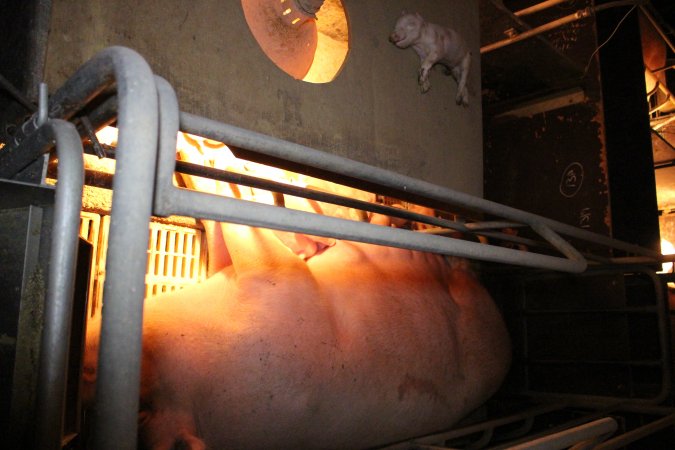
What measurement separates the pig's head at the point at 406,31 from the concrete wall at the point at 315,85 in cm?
3

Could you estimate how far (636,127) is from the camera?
104 inches

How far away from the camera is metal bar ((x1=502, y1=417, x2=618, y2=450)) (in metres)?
1.07

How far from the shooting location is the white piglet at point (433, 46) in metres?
1.64

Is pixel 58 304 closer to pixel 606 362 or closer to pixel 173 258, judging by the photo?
pixel 173 258

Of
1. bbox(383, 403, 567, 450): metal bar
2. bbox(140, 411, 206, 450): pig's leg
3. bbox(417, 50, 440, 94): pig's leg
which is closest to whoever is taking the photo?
bbox(140, 411, 206, 450): pig's leg

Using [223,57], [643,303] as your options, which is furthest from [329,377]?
[643,303]

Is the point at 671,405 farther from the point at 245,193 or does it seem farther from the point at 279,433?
the point at 245,193

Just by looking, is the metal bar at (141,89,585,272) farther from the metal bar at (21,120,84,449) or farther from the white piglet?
the white piglet

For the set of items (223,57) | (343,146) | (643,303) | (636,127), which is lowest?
(643,303)

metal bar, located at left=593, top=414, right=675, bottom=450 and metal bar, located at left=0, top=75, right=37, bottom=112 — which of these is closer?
metal bar, located at left=0, top=75, right=37, bottom=112

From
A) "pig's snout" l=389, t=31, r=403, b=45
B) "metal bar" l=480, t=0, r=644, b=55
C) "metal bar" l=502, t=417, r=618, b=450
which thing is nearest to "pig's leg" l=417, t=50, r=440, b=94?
"pig's snout" l=389, t=31, r=403, b=45

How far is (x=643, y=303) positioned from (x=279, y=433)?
2117 mm

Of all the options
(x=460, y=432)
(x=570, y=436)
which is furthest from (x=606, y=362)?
(x=570, y=436)

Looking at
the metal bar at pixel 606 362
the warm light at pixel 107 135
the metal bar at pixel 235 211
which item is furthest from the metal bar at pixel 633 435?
the warm light at pixel 107 135
